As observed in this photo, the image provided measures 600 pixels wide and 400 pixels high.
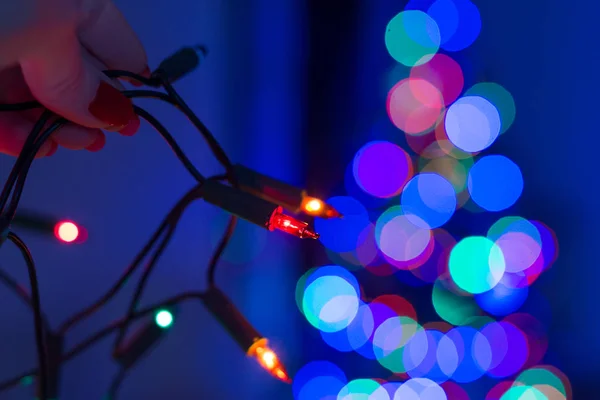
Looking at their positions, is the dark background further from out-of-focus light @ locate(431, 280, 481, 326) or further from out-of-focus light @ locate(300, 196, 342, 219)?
out-of-focus light @ locate(300, 196, 342, 219)

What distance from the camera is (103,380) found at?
0.56 m

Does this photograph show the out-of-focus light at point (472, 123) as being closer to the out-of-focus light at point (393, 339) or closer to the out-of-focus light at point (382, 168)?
the out-of-focus light at point (382, 168)

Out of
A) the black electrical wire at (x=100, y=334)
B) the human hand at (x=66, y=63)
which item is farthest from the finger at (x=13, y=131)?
the black electrical wire at (x=100, y=334)

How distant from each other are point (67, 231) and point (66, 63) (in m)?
0.28

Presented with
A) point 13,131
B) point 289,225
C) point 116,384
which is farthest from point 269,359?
point 13,131

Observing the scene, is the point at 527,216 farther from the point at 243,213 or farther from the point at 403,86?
the point at 243,213

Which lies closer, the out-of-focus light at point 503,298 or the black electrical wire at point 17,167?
the black electrical wire at point 17,167

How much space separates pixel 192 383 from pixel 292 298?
6.9 inches

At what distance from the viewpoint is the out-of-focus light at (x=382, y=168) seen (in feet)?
2.16

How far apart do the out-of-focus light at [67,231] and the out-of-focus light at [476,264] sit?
0.50 meters

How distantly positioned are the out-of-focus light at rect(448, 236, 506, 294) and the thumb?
469 millimetres

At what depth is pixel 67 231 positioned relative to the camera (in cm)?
54

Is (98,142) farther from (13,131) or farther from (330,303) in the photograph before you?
(330,303)

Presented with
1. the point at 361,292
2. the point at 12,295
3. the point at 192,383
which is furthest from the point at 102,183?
the point at 361,292
